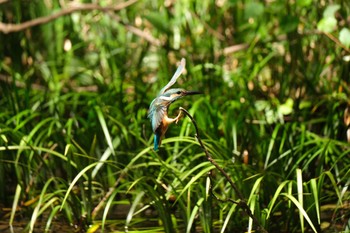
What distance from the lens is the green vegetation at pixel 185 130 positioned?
123 inches

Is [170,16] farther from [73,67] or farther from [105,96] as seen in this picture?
[105,96]

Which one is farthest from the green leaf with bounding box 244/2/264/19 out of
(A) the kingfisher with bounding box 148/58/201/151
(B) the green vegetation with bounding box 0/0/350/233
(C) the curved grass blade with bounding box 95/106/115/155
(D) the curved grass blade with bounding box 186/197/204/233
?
(A) the kingfisher with bounding box 148/58/201/151

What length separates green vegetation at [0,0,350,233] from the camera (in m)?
3.12

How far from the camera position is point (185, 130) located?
12.6ft

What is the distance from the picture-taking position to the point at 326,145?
10.8ft

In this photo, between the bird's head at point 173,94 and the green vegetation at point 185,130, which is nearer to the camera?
the bird's head at point 173,94

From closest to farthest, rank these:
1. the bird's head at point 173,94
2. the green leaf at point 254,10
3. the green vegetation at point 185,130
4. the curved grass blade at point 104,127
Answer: the bird's head at point 173,94 < the green vegetation at point 185,130 < the curved grass blade at point 104,127 < the green leaf at point 254,10

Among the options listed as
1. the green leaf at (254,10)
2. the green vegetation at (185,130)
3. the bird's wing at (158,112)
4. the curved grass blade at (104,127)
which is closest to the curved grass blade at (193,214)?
the green vegetation at (185,130)

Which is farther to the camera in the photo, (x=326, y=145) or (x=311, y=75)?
(x=311, y=75)

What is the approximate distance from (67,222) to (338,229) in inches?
45.5

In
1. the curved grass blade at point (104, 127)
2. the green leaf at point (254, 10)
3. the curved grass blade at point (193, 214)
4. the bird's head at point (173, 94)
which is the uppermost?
the bird's head at point (173, 94)

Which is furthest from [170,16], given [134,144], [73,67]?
[134,144]

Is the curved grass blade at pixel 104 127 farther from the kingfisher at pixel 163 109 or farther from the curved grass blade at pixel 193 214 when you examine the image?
the kingfisher at pixel 163 109

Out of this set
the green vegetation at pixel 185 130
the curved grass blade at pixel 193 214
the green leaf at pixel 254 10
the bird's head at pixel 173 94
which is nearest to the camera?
the bird's head at pixel 173 94
